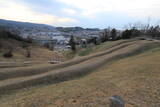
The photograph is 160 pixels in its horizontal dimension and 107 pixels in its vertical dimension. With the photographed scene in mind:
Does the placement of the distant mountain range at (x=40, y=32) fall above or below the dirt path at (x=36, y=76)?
above

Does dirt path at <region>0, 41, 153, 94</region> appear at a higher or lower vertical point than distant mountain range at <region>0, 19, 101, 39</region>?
lower

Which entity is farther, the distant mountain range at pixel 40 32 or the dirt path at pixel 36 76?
the distant mountain range at pixel 40 32

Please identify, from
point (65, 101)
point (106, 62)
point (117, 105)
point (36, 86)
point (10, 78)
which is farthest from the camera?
point (106, 62)

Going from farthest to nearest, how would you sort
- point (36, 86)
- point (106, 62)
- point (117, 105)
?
point (106, 62) → point (36, 86) → point (117, 105)

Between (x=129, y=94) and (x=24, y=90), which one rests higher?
(x=129, y=94)

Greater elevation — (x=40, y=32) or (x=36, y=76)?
(x=40, y=32)

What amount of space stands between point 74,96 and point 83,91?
84cm

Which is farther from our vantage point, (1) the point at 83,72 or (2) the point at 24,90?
(1) the point at 83,72

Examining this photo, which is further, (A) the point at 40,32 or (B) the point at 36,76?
(A) the point at 40,32

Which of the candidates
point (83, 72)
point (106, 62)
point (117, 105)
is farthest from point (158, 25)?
point (117, 105)

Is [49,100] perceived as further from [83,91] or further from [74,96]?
[83,91]

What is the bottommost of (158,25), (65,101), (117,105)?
(65,101)

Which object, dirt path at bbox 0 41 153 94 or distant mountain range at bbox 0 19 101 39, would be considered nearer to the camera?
dirt path at bbox 0 41 153 94

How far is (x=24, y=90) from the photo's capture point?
11641 mm
